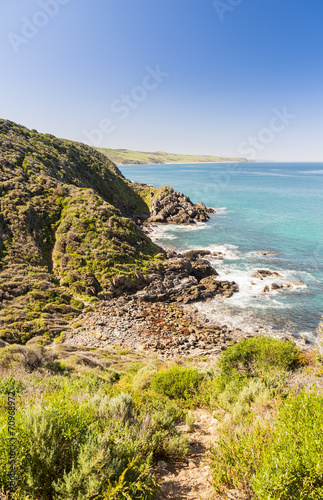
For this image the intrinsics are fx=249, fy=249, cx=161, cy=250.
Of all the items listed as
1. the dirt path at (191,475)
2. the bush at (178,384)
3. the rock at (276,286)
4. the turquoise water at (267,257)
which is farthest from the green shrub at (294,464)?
the rock at (276,286)

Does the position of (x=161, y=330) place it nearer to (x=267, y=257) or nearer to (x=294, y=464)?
(x=294, y=464)

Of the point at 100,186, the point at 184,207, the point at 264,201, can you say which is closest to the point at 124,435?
the point at 100,186

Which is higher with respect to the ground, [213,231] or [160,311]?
[213,231]

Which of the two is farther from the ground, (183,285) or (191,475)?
(191,475)

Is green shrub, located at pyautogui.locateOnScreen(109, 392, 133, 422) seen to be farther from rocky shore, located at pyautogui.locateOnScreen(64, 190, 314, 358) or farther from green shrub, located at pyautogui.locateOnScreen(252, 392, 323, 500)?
rocky shore, located at pyautogui.locateOnScreen(64, 190, 314, 358)

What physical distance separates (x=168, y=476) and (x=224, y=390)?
14.6 ft

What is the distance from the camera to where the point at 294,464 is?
3605 mm

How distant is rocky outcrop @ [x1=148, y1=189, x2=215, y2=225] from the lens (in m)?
70.8

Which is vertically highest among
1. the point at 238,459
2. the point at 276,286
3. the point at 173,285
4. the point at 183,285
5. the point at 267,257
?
the point at 238,459

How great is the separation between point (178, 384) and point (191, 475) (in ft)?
15.0

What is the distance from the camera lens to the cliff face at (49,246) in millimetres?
24469

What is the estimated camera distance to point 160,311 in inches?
1096

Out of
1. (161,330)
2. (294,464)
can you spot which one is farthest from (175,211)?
(294,464)

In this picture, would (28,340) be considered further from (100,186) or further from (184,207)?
(184,207)
